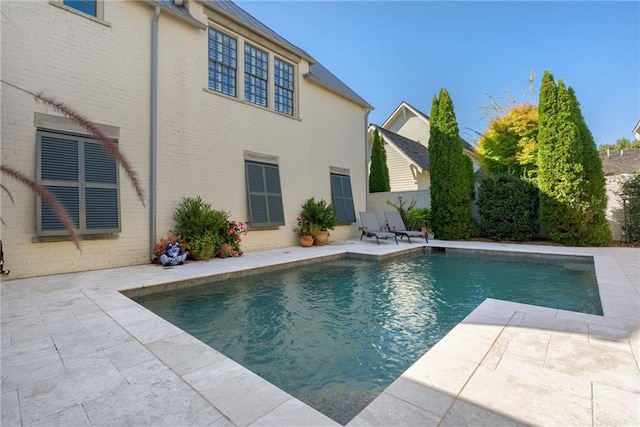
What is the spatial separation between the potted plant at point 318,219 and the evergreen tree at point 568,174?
20.0 feet

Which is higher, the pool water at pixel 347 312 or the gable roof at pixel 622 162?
the gable roof at pixel 622 162

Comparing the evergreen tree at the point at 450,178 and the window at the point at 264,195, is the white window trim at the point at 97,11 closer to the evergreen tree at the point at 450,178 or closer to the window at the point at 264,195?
the window at the point at 264,195

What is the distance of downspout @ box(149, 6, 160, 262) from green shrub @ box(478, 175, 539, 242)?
375 inches

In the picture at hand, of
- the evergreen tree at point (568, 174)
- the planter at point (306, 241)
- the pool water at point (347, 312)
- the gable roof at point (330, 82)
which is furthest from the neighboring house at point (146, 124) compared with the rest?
the evergreen tree at point (568, 174)

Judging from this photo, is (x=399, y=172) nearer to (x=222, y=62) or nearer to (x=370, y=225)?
(x=370, y=225)

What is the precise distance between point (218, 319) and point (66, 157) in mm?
4007

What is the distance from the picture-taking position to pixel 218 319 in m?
3.43

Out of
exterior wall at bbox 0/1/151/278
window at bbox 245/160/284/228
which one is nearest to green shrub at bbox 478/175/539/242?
window at bbox 245/160/284/228

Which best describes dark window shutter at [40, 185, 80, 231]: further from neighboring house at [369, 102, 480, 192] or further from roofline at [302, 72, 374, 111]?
neighboring house at [369, 102, 480, 192]

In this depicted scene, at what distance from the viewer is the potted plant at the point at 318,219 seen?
8.95 m

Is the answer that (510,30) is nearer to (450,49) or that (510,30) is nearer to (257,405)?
(450,49)

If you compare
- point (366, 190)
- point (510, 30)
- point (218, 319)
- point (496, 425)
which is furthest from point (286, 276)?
point (510, 30)

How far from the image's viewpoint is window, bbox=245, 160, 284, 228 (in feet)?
25.8

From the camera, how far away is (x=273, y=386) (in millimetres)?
1854
